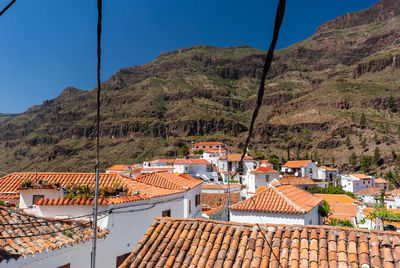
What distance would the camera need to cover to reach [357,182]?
199 ft

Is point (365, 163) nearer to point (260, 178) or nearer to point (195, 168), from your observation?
point (260, 178)

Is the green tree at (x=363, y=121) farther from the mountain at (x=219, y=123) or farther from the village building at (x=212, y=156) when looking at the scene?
the village building at (x=212, y=156)

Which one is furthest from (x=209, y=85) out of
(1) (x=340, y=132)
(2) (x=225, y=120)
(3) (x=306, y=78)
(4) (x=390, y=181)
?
(4) (x=390, y=181)

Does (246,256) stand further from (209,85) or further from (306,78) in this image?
(306,78)

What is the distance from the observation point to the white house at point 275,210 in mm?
12998

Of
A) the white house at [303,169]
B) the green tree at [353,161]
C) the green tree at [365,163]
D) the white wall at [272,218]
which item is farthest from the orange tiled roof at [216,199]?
the green tree at [353,161]

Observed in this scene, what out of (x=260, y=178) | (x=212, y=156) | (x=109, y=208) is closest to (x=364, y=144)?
(x=212, y=156)

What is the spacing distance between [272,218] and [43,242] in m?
10.4

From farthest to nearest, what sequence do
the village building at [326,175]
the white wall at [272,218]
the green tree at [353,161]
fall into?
the green tree at [353,161], the village building at [326,175], the white wall at [272,218]

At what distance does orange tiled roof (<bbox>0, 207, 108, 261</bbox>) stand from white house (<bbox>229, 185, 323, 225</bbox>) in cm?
792

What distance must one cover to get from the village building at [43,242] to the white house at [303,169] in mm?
61481

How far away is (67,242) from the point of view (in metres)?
6.64

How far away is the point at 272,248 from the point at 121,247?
5649mm

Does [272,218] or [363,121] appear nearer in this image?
[272,218]
